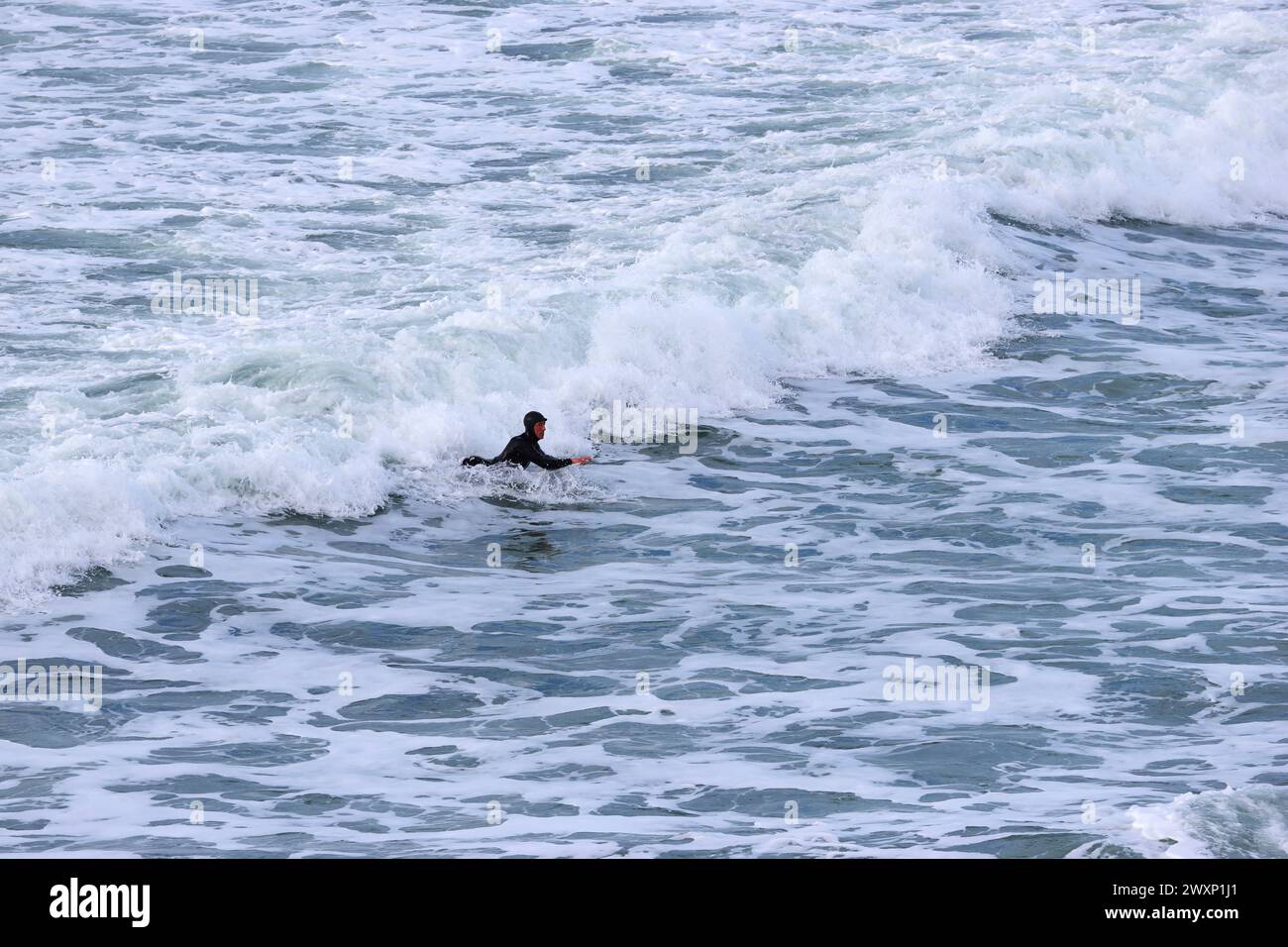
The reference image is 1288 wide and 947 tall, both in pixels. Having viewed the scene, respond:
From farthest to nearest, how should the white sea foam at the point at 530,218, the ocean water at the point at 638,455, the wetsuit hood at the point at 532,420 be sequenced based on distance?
the white sea foam at the point at 530,218, the wetsuit hood at the point at 532,420, the ocean water at the point at 638,455

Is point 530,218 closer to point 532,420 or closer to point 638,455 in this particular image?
point 638,455

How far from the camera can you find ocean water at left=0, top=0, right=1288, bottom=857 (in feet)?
31.9

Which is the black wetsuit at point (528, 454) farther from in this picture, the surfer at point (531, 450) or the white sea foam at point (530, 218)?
the white sea foam at point (530, 218)

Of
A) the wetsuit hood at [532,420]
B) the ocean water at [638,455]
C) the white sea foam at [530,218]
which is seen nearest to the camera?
the ocean water at [638,455]

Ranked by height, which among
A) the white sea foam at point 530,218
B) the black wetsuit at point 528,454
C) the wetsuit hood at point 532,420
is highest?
the white sea foam at point 530,218

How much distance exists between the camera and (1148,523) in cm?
1439

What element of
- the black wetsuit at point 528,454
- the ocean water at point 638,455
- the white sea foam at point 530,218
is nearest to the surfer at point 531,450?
the black wetsuit at point 528,454

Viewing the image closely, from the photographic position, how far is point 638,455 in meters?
16.6

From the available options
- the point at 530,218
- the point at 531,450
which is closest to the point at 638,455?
the point at 531,450

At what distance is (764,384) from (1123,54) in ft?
56.8

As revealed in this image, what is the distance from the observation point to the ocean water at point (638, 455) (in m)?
9.73

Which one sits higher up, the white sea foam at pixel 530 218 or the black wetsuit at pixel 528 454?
the white sea foam at pixel 530 218

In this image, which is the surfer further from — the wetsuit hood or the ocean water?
the ocean water
